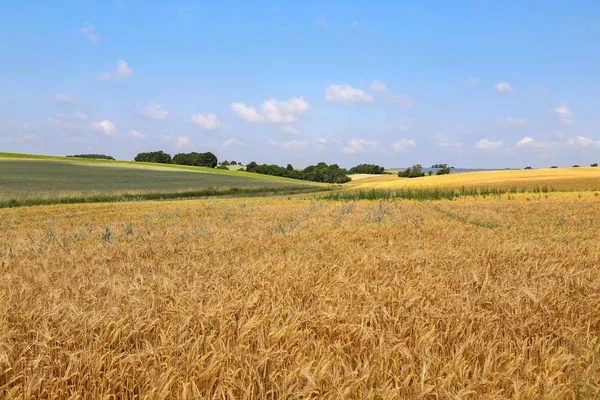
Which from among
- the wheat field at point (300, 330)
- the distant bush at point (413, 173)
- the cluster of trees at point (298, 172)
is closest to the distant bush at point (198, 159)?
the cluster of trees at point (298, 172)

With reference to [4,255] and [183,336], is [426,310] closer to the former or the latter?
[183,336]

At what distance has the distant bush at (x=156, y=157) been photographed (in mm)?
108812

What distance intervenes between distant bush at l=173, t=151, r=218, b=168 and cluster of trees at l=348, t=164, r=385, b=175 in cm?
4691

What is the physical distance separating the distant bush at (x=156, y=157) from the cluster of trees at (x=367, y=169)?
59050 millimetres

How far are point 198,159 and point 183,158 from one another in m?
→ 5.42

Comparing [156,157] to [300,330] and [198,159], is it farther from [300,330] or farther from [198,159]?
[300,330]

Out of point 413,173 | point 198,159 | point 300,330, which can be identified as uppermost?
point 198,159

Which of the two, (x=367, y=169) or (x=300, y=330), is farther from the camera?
(x=367, y=169)

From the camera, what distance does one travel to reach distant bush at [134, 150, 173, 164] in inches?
4284

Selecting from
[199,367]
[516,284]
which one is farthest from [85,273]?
[516,284]

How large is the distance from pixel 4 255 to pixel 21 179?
4340 centimetres

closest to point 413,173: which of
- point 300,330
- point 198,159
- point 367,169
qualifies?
point 367,169

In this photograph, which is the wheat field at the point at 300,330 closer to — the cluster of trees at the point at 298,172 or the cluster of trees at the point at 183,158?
the cluster of trees at the point at 298,172

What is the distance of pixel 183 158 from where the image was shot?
113000 millimetres
